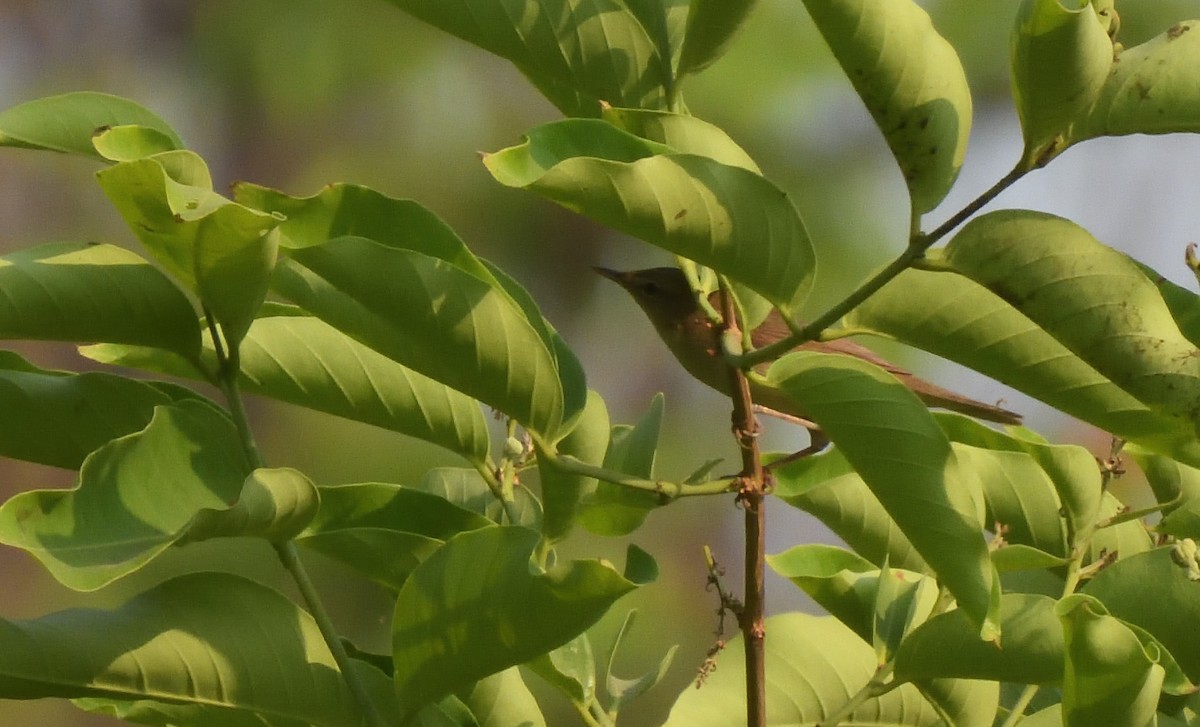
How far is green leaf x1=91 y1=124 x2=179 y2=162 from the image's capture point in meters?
0.97

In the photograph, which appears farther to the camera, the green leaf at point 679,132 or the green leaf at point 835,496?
the green leaf at point 835,496

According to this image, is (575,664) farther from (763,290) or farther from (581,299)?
(581,299)

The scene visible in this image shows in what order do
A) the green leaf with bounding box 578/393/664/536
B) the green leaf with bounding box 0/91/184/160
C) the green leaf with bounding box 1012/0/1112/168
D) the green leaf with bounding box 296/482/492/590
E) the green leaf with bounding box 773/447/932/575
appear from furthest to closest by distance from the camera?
1. the green leaf with bounding box 773/447/932/575
2. the green leaf with bounding box 578/393/664/536
3. the green leaf with bounding box 296/482/492/590
4. the green leaf with bounding box 0/91/184/160
5. the green leaf with bounding box 1012/0/1112/168

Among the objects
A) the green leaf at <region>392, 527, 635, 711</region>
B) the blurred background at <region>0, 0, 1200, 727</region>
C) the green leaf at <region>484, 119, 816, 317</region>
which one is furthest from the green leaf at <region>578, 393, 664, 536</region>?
the blurred background at <region>0, 0, 1200, 727</region>

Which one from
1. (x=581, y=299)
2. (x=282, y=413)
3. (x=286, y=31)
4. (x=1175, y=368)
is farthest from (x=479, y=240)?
(x=1175, y=368)

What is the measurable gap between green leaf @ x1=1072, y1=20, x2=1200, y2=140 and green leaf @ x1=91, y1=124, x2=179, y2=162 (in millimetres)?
692

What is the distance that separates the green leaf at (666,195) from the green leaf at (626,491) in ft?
1.24

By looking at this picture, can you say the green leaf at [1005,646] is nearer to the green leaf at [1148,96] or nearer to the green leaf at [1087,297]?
the green leaf at [1087,297]

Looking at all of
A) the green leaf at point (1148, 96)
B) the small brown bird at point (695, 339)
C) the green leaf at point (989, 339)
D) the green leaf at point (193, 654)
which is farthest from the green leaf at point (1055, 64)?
the small brown bird at point (695, 339)

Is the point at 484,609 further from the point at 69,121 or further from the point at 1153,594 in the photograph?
the point at 1153,594

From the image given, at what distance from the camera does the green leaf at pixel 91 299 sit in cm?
99

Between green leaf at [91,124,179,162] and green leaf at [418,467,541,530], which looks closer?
green leaf at [91,124,179,162]

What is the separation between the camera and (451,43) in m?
8.08

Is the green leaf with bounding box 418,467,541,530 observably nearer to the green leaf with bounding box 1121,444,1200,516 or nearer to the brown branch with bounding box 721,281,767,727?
the brown branch with bounding box 721,281,767,727
